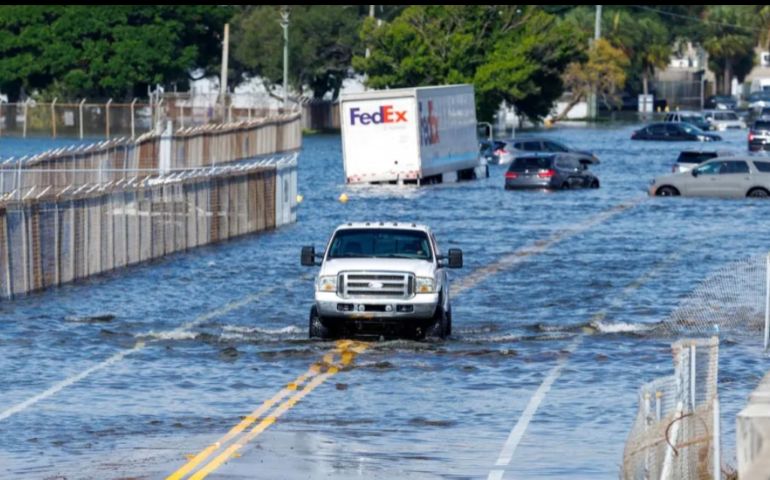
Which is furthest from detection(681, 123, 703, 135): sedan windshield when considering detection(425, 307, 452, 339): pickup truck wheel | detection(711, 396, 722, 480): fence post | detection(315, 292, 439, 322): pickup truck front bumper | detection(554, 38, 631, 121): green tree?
detection(711, 396, 722, 480): fence post

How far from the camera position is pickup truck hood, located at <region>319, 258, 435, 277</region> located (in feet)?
87.0

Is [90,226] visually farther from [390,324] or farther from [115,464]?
[115,464]

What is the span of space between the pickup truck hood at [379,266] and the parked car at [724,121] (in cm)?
9871

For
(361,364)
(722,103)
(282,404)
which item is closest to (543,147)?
(361,364)

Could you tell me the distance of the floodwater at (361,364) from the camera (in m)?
18.6

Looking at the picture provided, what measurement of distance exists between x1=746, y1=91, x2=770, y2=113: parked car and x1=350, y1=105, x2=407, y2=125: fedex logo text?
7950 cm

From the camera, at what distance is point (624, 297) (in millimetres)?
35500

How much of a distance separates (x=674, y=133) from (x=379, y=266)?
269 feet

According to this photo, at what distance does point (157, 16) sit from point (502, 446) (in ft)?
354

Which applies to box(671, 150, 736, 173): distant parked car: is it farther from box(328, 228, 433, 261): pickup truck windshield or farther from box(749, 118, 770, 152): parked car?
box(328, 228, 433, 261): pickup truck windshield

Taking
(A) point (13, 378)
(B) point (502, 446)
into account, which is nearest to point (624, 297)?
(A) point (13, 378)

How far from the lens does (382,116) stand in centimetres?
6681

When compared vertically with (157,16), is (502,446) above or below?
below

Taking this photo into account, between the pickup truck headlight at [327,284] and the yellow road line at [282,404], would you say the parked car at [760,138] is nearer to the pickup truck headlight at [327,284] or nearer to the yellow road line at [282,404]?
the yellow road line at [282,404]
